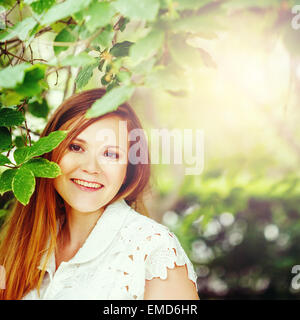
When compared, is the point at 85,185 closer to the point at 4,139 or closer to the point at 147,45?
the point at 4,139

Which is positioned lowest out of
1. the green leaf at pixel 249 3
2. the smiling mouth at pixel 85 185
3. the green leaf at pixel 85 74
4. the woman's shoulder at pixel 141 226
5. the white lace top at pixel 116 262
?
the white lace top at pixel 116 262

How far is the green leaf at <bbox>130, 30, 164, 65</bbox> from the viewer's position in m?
0.74

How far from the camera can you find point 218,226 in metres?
3.88

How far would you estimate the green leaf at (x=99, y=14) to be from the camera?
0.75 meters

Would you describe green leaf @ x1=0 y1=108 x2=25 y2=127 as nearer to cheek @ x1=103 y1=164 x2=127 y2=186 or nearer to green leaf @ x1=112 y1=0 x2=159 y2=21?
cheek @ x1=103 y1=164 x2=127 y2=186

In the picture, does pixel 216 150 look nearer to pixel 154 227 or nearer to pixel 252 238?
pixel 252 238

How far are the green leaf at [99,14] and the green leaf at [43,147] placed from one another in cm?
34

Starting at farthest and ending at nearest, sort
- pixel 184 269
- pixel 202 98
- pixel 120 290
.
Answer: pixel 202 98 < pixel 184 269 < pixel 120 290

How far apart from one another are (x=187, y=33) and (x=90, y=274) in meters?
0.90

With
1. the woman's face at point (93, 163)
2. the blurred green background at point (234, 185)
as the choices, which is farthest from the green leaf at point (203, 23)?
the blurred green background at point (234, 185)

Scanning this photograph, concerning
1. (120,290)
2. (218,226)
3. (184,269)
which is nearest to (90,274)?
(120,290)

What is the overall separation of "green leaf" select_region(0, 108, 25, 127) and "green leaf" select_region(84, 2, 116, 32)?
0.46m

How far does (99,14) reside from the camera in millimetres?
760

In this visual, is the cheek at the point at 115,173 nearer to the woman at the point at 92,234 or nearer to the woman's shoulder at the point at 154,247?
the woman at the point at 92,234
